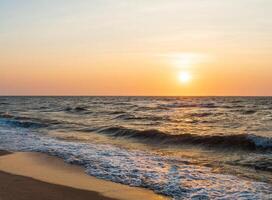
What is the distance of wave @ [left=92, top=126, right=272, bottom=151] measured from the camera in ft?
53.8

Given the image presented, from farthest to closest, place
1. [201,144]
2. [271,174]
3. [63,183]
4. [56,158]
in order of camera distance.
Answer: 1. [201,144]
2. [56,158]
3. [271,174]
4. [63,183]

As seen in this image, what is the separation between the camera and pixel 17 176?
964 cm

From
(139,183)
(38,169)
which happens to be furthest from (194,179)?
(38,169)

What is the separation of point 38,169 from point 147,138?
9363 mm

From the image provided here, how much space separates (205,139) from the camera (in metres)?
18.1

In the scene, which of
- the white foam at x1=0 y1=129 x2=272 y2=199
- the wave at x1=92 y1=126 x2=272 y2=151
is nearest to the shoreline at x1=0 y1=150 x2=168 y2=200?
the white foam at x1=0 y1=129 x2=272 y2=199

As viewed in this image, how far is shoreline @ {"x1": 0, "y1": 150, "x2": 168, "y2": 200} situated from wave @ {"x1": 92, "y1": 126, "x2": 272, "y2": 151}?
7746 mm

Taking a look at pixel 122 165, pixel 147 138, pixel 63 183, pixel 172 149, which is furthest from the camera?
pixel 147 138

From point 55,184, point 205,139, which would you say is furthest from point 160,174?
point 205,139

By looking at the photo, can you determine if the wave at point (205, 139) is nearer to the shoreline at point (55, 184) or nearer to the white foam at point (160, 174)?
the white foam at point (160, 174)

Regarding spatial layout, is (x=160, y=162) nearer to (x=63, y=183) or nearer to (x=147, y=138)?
(x=63, y=183)

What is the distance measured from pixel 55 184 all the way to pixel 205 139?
10.5m

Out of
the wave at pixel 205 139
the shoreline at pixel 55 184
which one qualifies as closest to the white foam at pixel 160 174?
the shoreline at pixel 55 184

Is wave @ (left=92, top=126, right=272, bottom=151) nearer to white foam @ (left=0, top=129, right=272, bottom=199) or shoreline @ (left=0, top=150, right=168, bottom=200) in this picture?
white foam @ (left=0, top=129, right=272, bottom=199)
